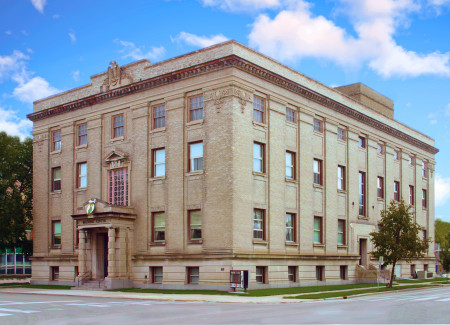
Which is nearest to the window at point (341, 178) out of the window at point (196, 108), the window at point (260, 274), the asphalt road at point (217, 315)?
the window at point (260, 274)

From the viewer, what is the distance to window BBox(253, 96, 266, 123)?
127ft

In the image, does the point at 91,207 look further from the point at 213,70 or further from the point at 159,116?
the point at 213,70

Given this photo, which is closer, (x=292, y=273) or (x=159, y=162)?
(x=159, y=162)

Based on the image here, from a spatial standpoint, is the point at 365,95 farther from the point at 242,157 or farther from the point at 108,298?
the point at 108,298

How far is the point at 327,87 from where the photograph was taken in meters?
47.2

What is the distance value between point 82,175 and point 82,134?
11.0 feet

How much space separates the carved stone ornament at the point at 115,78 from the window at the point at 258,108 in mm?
10041

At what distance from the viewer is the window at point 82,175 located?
4594 centimetres

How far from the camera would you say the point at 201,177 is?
124 feet

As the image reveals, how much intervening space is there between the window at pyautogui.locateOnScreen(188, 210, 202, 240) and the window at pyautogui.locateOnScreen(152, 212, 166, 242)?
7.76ft

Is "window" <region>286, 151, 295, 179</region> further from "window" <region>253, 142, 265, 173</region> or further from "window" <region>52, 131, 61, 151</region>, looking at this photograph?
"window" <region>52, 131, 61, 151</region>

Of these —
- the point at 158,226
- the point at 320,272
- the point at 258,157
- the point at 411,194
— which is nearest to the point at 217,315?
the point at 258,157

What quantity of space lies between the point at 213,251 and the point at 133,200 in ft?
27.8

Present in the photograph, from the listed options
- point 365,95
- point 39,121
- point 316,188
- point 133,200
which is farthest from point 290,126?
point 39,121
